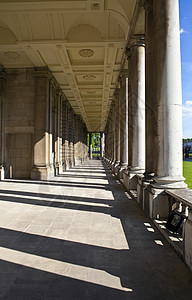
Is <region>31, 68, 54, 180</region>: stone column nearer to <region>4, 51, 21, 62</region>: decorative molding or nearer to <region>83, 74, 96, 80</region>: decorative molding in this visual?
<region>4, 51, 21, 62</region>: decorative molding

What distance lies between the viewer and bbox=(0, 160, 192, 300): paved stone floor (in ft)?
Result: 12.6

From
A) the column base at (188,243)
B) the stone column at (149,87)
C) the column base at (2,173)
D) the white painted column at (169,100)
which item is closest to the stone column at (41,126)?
the column base at (2,173)

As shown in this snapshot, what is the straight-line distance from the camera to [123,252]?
17.4 ft

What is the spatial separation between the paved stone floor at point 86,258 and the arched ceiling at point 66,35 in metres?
12.5

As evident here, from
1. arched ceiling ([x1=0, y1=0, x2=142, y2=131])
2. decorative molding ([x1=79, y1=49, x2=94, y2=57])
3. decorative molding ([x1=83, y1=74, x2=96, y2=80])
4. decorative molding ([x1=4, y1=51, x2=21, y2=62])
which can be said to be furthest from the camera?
decorative molding ([x1=83, y1=74, x2=96, y2=80])

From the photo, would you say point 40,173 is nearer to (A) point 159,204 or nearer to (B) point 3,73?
(B) point 3,73

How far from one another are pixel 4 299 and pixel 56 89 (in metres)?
24.8

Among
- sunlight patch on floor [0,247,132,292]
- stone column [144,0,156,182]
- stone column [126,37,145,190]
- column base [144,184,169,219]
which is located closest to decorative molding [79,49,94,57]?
stone column [126,37,145,190]

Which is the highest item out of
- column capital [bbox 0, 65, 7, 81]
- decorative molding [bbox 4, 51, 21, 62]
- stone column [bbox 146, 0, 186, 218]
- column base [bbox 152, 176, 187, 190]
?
decorative molding [bbox 4, 51, 21, 62]

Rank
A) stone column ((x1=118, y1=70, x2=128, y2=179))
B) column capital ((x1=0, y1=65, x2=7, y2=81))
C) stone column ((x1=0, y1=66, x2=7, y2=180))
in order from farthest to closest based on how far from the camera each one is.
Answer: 1. column capital ((x1=0, y1=65, x2=7, y2=81))
2. stone column ((x1=0, y1=66, x2=7, y2=180))
3. stone column ((x1=118, y1=70, x2=128, y2=179))

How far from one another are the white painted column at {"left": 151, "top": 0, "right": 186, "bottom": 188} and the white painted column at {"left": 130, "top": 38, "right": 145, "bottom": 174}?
5.33 meters

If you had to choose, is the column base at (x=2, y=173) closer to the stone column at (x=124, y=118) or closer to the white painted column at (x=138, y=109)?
the stone column at (x=124, y=118)

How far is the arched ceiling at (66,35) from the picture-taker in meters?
13.7

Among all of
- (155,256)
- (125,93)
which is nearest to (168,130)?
(155,256)
